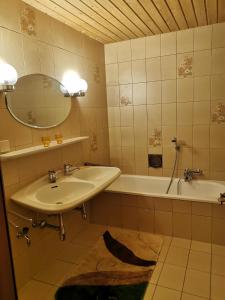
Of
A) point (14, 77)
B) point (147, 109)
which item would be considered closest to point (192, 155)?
point (147, 109)

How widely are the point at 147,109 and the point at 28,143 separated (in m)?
1.62

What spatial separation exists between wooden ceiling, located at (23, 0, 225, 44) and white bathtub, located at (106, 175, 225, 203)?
1729 millimetres

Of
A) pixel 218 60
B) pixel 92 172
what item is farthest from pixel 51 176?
pixel 218 60

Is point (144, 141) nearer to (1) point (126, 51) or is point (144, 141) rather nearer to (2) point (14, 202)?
(1) point (126, 51)

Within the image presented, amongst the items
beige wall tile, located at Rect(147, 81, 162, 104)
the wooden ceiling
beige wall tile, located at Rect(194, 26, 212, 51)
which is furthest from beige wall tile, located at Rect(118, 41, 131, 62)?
beige wall tile, located at Rect(194, 26, 212, 51)

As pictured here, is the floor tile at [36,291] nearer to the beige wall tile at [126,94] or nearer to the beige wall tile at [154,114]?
the beige wall tile at [154,114]

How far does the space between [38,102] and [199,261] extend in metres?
1.97

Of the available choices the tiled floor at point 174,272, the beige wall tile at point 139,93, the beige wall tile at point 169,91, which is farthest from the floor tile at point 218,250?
the beige wall tile at point 139,93

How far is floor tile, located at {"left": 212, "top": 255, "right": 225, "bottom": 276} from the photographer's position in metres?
1.88

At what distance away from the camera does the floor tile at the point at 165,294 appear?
1.65m

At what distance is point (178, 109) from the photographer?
279 cm

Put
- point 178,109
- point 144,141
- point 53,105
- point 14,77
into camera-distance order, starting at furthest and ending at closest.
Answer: point 144,141 → point 178,109 → point 53,105 → point 14,77

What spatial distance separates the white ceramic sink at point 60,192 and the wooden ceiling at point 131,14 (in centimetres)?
141

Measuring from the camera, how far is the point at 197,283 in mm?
1774
